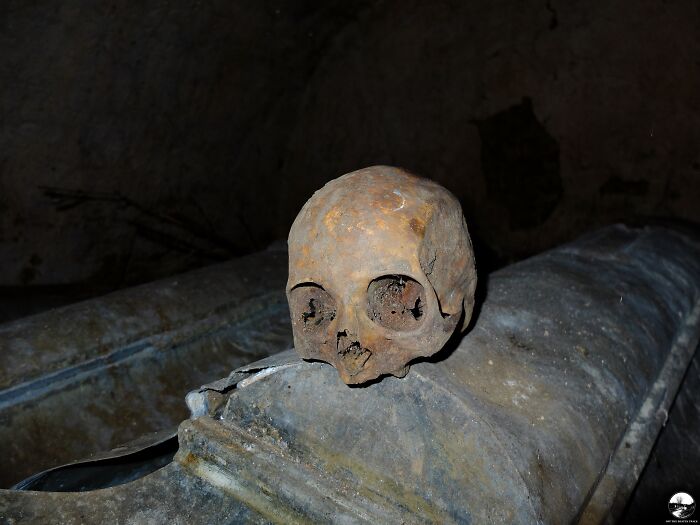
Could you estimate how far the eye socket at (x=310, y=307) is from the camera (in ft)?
4.24

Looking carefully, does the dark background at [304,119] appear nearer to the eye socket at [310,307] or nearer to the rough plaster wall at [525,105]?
the rough plaster wall at [525,105]

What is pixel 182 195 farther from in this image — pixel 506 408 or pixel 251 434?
pixel 506 408

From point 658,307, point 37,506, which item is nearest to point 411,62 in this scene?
point 658,307

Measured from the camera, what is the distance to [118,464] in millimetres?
1685

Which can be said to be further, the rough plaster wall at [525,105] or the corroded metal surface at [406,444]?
the rough plaster wall at [525,105]

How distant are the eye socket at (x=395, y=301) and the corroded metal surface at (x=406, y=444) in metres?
0.21

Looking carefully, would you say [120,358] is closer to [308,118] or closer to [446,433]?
[446,433]

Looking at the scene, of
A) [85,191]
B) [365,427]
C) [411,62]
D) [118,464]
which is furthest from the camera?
[411,62]

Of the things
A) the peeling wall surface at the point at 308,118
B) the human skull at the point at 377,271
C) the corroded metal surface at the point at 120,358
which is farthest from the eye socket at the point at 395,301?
the peeling wall surface at the point at 308,118

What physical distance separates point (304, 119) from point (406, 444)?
3900mm

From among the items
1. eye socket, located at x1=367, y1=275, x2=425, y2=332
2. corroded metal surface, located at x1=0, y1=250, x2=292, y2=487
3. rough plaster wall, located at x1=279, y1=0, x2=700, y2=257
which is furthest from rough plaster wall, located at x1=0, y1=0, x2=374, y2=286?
eye socket, located at x1=367, y1=275, x2=425, y2=332

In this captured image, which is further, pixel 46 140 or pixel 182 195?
pixel 182 195

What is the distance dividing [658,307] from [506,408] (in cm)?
114

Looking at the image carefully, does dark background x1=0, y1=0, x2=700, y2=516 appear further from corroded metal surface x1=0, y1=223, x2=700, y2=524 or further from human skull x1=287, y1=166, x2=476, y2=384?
human skull x1=287, y1=166, x2=476, y2=384
